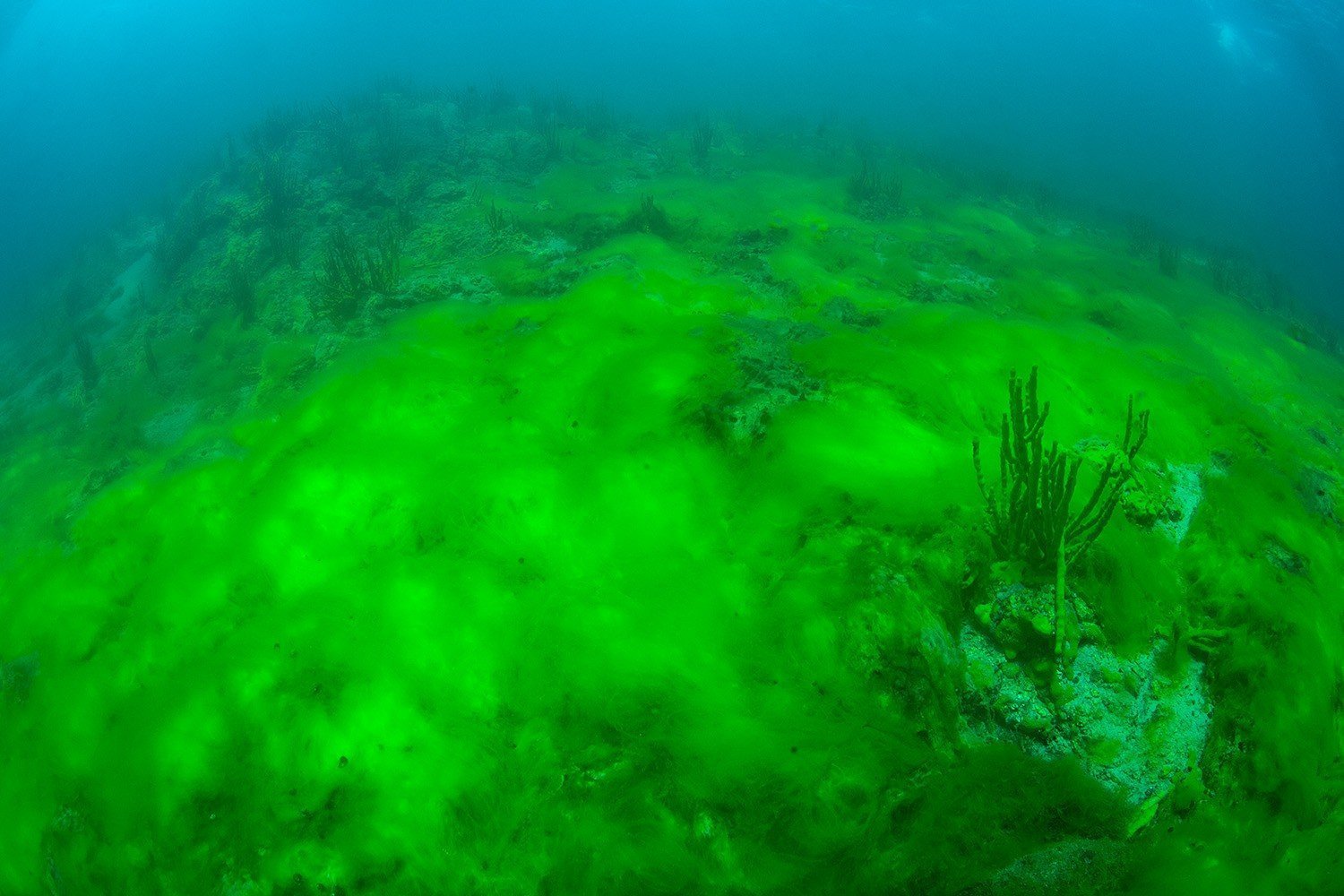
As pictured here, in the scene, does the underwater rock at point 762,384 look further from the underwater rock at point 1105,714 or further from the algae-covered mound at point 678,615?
the underwater rock at point 1105,714

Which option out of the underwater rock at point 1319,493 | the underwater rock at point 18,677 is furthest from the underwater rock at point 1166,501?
the underwater rock at point 18,677

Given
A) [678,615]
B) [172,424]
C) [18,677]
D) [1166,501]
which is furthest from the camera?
[172,424]

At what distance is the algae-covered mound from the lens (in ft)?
7.50

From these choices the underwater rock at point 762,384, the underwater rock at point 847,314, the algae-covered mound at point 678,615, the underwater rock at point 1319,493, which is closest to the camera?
the algae-covered mound at point 678,615

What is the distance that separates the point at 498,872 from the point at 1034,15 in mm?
99050

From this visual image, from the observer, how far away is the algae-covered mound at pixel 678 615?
2287 millimetres

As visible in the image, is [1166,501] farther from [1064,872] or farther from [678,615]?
[678,615]

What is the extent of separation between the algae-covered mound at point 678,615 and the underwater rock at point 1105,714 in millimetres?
14

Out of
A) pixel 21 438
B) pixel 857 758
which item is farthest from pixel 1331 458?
pixel 21 438

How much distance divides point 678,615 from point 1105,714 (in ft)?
6.32

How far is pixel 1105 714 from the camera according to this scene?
2.47 m

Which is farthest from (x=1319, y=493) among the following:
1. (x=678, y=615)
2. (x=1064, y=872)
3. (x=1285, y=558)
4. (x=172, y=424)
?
(x=172, y=424)

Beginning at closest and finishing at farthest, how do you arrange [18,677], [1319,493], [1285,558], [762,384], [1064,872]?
[1064,872], [1285,558], [18,677], [1319,493], [762,384]

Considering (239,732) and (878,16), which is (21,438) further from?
(878,16)
